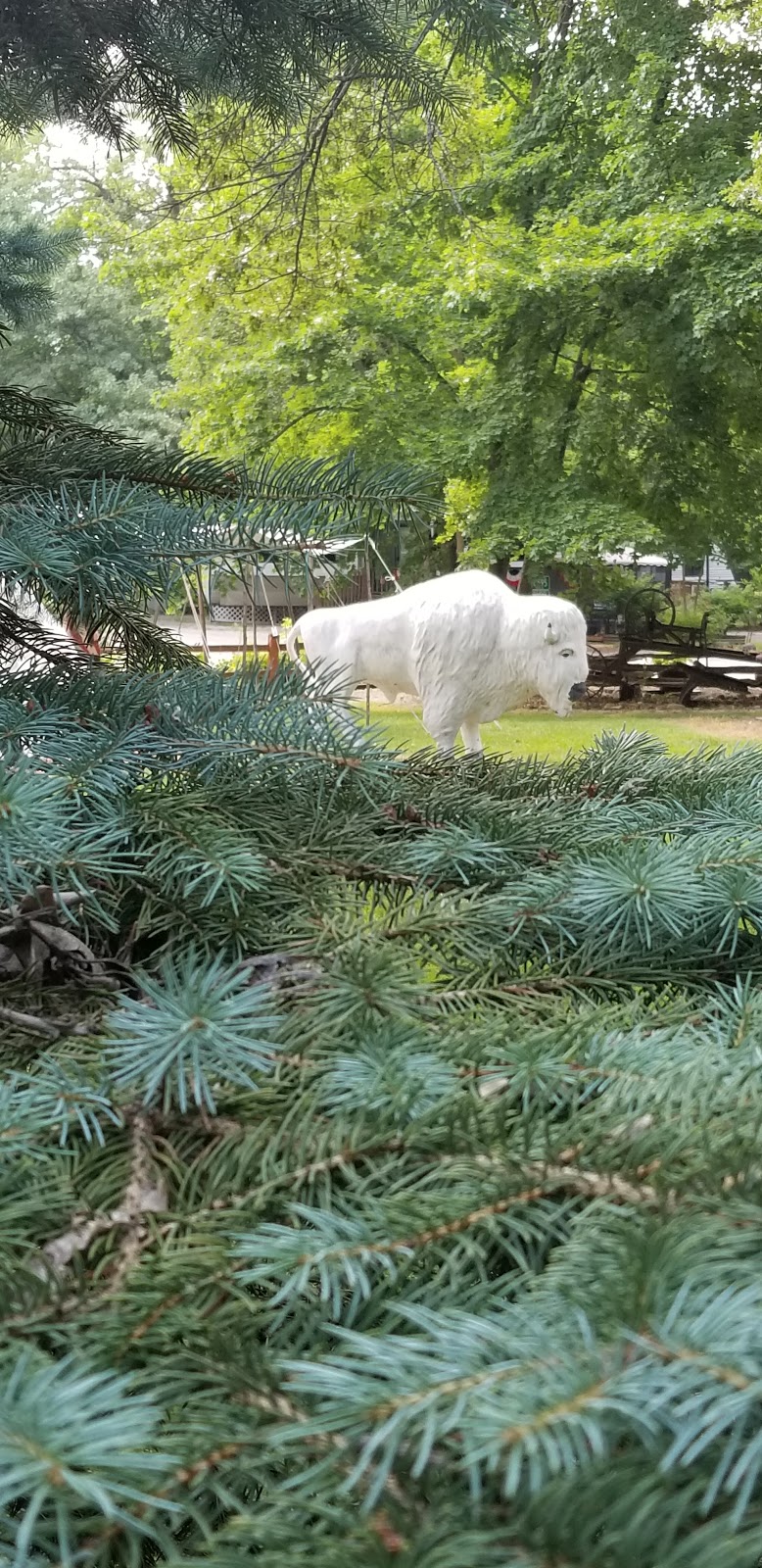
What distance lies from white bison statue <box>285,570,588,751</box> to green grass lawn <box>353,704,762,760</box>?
28 millimetres

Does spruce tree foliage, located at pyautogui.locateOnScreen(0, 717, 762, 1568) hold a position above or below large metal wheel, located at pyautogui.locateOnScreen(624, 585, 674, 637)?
below

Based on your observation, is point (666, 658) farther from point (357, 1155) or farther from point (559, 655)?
point (357, 1155)

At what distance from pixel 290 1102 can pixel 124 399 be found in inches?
64.8

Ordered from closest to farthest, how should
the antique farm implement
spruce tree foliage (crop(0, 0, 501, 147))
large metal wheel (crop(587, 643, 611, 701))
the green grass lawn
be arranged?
1. spruce tree foliage (crop(0, 0, 501, 147))
2. the green grass lawn
3. large metal wheel (crop(587, 643, 611, 701))
4. the antique farm implement

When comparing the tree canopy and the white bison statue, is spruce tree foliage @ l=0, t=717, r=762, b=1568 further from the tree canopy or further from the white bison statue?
the tree canopy

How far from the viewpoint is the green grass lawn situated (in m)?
0.86

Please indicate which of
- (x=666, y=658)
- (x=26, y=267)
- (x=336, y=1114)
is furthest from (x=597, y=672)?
(x=336, y=1114)

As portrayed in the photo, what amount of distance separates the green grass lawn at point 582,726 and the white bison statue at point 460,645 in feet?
0.09

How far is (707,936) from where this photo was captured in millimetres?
301

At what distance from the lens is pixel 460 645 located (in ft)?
3.12

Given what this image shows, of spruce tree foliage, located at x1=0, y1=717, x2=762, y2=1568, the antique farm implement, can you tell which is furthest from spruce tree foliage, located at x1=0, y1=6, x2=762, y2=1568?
the antique farm implement

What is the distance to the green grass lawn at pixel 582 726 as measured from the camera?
855 millimetres

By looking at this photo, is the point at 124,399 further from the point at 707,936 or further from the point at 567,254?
the point at 707,936

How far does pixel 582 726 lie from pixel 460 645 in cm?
15
